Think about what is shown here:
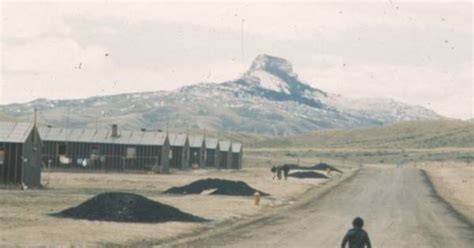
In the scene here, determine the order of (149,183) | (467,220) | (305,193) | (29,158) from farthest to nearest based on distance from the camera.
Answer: (149,183) → (305,193) → (29,158) → (467,220)

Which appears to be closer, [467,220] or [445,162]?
[467,220]

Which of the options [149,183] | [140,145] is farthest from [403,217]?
[140,145]

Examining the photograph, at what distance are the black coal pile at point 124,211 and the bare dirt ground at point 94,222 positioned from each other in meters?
1.11

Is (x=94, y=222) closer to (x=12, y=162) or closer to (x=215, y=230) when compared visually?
(x=215, y=230)

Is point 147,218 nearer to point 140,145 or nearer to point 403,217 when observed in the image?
point 403,217

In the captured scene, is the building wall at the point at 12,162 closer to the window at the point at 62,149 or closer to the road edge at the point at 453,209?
the road edge at the point at 453,209

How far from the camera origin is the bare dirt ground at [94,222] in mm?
31570

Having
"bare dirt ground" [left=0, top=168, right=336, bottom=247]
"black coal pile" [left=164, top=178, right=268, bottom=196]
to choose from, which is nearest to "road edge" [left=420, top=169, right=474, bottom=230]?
"bare dirt ground" [left=0, top=168, right=336, bottom=247]

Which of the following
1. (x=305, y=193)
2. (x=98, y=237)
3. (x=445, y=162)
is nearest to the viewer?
(x=98, y=237)

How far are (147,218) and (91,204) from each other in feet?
9.95

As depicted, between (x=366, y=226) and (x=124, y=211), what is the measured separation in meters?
12.0

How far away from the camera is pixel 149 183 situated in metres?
76.0

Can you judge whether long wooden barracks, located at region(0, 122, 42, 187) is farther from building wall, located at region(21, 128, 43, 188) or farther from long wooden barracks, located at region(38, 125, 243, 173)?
long wooden barracks, located at region(38, 125, 243, 173)

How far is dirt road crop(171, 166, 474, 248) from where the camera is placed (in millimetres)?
33406
